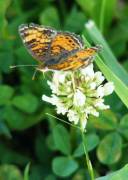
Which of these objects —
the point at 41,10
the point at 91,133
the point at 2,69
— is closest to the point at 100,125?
the point at 91,133

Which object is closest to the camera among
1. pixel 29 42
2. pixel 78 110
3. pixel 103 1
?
pixel 78 110

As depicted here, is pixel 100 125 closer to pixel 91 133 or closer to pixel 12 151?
pixel 91 133

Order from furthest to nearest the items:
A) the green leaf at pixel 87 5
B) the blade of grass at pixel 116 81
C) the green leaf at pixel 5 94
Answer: the green leaf at pixel 87 5 < the green leaf at pixel 5 94 < the blade of grass at pixel 116 81

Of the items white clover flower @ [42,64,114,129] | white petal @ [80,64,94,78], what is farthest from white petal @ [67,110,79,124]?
white petal @ [80,64,94,78]

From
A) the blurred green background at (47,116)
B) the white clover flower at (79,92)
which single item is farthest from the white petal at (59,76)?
the blurred green background at (47,116)

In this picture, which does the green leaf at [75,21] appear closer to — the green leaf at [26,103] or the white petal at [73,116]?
the green leaf at [26,103]

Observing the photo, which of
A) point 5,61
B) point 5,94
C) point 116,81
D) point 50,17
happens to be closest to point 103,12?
point 50,17

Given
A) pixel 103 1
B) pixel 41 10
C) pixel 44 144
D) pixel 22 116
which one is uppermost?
pixel 41 10

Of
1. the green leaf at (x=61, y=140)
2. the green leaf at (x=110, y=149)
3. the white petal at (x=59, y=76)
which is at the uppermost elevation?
the white petal at (x=59, y=76)
